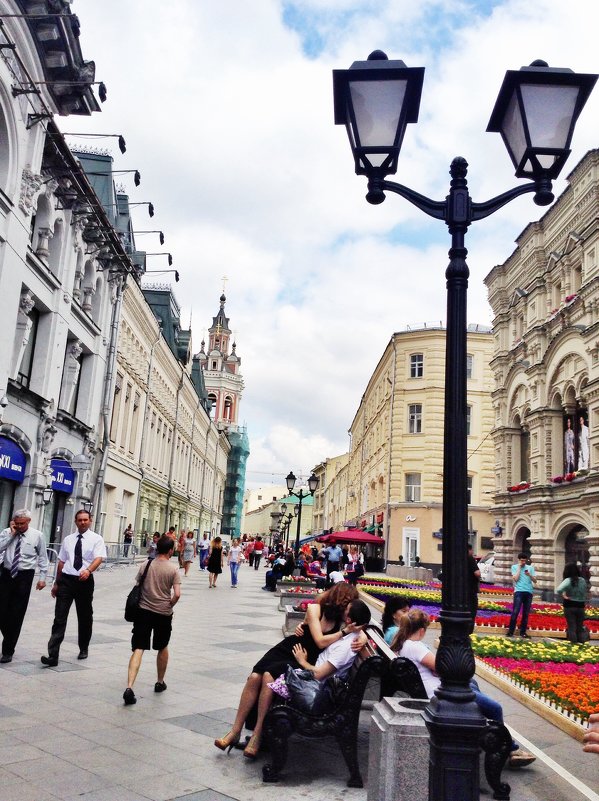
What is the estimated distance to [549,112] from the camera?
13.8 ft

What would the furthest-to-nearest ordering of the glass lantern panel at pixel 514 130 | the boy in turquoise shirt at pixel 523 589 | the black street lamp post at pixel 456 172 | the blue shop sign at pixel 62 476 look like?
the blue shop sign at pixel 62 476, the boy in turquoise shirt at pixel 523 589, the glass lantern panel at pixel 514 130, the black street lamp post at pixel 456 172

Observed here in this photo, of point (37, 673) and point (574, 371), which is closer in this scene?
point (37, 673)

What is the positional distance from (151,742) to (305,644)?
1450 millimetres

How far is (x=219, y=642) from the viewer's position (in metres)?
11.0

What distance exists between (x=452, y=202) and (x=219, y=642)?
340 inches

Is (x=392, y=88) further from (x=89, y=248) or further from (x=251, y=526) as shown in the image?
(x=251, y=526)

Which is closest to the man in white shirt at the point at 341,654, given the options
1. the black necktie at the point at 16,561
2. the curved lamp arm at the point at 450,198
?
the curved lamp arm at the point at 450,198

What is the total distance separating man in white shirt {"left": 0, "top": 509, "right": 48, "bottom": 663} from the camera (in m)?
8.34

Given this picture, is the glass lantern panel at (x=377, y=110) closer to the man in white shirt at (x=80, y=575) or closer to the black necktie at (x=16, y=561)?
the man in white shirt at (x=80, y=575)

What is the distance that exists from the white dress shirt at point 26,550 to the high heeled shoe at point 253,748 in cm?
438

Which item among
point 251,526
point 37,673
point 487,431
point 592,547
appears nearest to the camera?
point 37,673

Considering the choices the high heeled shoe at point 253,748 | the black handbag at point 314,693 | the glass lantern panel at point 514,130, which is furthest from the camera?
the high heeled shoe at point 253,748

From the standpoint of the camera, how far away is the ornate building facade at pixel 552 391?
25.3 meters

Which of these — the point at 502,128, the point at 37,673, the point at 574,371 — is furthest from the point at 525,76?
the point at 574,371
